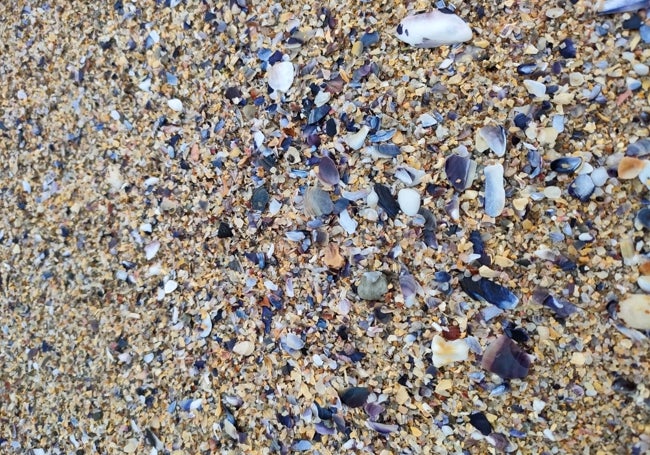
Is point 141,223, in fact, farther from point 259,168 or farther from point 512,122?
point 512,122

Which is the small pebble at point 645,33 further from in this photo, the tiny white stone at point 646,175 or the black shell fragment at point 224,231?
the black shell fragment at point 224,231

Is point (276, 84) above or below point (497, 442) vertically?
above

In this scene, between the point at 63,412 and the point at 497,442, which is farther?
the point at 63,412

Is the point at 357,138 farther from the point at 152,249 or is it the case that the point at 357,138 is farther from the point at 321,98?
the point at 152,249

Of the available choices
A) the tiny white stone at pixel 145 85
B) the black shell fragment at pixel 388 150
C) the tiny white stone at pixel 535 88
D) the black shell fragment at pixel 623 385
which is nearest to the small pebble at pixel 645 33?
the tiny white stone at pixel 535 88

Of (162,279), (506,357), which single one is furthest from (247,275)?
(506,357)

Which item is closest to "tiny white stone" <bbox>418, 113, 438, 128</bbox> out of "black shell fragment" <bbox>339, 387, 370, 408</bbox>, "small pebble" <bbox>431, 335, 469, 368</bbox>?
"small pebble" <bbox>431, 335, 469, 368</bbox>

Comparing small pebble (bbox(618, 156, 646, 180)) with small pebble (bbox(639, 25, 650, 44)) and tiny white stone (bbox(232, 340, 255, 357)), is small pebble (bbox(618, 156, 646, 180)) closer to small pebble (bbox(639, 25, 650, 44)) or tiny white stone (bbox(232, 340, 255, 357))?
small pebble (bbox(639, 25, 650, 44))
